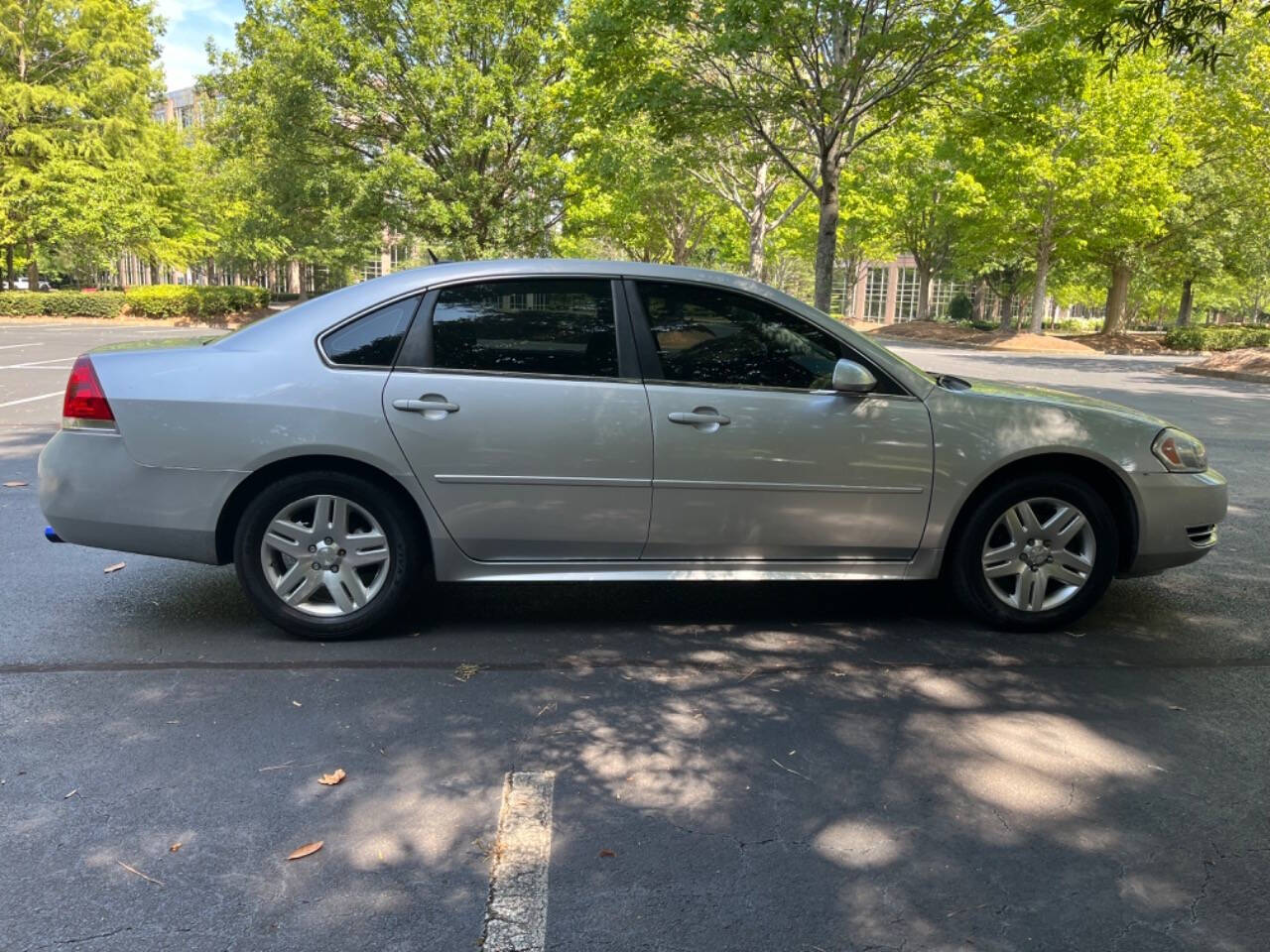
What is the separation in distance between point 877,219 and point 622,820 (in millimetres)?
37871

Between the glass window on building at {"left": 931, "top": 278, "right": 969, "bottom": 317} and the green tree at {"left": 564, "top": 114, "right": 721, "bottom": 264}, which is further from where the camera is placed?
the glass window on building at {"left": 931, "top": 278, "right": 969, "bottom": 317}

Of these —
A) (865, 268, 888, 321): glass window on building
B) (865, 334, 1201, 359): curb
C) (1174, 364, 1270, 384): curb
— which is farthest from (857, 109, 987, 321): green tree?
(865, 268, 888, 321): glass window on building

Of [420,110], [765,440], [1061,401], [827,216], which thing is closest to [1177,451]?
[1061,401]

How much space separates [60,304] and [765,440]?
3522cm

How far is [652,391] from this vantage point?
4.05 meters

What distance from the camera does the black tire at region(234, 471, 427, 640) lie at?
3.96 metres

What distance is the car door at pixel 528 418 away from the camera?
13.0 feet

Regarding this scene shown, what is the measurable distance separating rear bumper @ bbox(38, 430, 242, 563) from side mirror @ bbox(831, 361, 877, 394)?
264 cm

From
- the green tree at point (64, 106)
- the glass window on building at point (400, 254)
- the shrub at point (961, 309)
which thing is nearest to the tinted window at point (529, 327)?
the glass window on building at point (400, 254)

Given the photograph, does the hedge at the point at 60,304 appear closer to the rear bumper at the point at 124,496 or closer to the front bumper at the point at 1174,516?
the rear bumper at the point at 124,496

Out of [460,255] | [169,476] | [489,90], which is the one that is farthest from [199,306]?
[169,476]

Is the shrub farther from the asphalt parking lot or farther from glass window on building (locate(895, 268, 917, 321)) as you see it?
the asphalt parking lot

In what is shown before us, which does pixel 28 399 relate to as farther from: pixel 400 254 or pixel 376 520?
pixel 400 254

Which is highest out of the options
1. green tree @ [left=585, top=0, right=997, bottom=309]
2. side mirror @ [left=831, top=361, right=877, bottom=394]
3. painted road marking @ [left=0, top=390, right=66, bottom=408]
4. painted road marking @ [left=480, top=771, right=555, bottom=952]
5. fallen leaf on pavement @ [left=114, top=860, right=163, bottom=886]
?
green tree @ [left=585, top=0, right=997, bottom=309]
